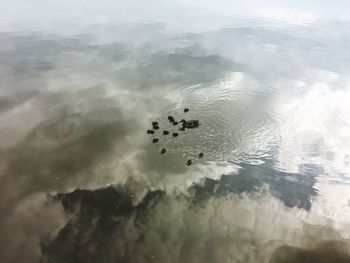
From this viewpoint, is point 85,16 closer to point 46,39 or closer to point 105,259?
point 46,39

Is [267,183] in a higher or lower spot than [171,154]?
lower

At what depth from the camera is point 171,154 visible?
14.2 meters

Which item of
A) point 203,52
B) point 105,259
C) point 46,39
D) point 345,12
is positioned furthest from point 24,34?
point 345,12

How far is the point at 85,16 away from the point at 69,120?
28.0 meters

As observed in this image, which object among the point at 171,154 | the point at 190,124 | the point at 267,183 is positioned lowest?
the point at 267,183

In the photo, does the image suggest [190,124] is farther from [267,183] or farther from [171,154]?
[267,183]

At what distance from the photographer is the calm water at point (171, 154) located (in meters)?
10.7

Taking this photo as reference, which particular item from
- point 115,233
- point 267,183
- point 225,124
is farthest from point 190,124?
point 115,233

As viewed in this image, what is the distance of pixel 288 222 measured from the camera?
11.5 meters

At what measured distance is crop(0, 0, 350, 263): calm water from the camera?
35.0 ft

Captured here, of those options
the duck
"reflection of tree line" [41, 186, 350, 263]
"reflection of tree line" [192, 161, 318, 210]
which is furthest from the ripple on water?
"reflection of tree line" [41, 186, 350, 263]

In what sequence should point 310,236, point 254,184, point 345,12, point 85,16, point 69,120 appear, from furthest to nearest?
1. point 345,12
2. point 85,16
3. point 69,120
4. point 254,184
5. point 310,236

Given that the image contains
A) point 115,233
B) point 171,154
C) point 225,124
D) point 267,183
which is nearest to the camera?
point 115,233

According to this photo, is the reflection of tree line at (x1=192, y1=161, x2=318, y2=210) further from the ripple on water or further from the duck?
the duck
